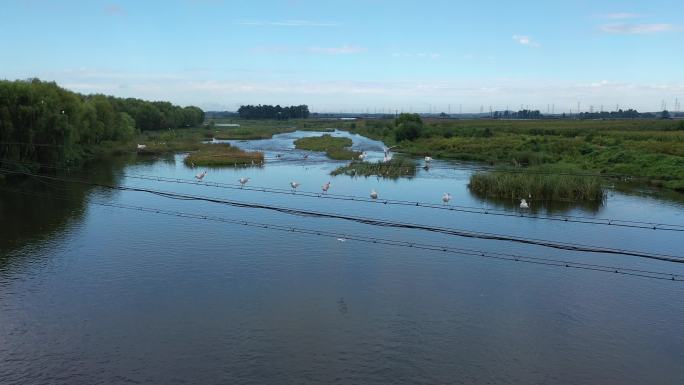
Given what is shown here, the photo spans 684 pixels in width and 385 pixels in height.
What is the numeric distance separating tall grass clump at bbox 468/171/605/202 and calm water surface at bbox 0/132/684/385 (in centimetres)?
499

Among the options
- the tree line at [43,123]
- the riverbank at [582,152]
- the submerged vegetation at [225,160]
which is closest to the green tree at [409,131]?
the riverbank at [582,152]

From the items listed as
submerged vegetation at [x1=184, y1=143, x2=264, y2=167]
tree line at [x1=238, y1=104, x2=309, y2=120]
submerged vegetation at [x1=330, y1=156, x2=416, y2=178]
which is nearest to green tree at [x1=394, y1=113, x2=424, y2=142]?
submerged vegetation at [x1=184, y1=143, x2=264, y2=167]

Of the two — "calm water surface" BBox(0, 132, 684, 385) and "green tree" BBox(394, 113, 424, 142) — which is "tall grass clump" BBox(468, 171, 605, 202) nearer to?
"calm water surface" BBox(0, 132, 684, 385)

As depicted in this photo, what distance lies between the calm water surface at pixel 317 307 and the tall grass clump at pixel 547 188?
16.4ft

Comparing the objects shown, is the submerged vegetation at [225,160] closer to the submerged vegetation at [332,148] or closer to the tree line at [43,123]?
the submerged vegetation at [332,148]

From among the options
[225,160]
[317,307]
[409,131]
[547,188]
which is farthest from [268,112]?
[317,307]

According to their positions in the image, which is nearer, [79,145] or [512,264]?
[512,264]

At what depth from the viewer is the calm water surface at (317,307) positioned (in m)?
13.4

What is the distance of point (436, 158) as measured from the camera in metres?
57.2

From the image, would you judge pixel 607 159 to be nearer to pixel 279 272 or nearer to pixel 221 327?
pixel 279 272

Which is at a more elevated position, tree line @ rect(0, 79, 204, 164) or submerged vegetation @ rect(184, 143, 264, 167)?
Answer: tree line @ rect(0, 79, 204, 164)

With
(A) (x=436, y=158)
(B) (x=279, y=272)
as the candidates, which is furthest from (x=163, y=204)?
(A) (x=436, y=158)

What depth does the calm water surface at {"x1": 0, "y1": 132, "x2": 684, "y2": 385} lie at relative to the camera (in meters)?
13.4

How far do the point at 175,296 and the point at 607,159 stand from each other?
38.7 metres
